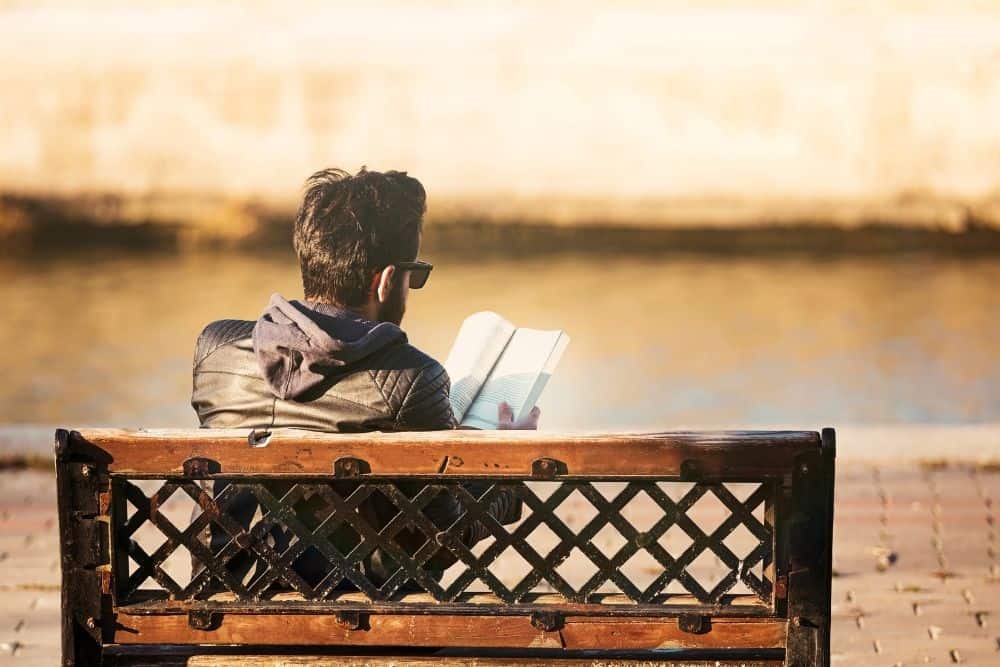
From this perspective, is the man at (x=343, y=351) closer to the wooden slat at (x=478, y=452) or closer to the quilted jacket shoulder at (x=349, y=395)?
the quilted jacket shoulder at (x=349, y=395)

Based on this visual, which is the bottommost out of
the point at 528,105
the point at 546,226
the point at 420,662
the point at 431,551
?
the point at 420,662

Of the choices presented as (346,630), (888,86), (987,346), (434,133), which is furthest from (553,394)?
(346,630)

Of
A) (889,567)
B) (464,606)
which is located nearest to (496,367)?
(464,606)

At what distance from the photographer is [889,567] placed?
14.9ft

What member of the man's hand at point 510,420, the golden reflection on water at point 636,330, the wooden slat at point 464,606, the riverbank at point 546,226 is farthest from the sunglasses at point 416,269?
the riverbank at point 546,226

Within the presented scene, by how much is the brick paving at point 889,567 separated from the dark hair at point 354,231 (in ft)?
4.29

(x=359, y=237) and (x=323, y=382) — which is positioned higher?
(x=359, y=237)

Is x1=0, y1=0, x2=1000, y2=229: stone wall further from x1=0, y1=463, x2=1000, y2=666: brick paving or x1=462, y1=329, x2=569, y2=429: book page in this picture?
x1=462, y1=329, x2=569, y2=429: book page

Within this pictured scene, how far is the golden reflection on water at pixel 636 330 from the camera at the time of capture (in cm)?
1052

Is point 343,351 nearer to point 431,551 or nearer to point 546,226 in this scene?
point 431,551

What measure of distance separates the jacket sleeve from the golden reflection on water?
637 centimetres

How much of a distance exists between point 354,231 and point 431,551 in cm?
53

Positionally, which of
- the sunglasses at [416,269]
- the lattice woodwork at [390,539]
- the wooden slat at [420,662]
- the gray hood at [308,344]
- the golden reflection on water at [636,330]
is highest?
the golden reflection on water at [636,330]

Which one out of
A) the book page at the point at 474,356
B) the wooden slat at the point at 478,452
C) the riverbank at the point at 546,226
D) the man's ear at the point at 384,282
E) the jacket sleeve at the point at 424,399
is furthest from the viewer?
the riverbank at the point at 546,226
